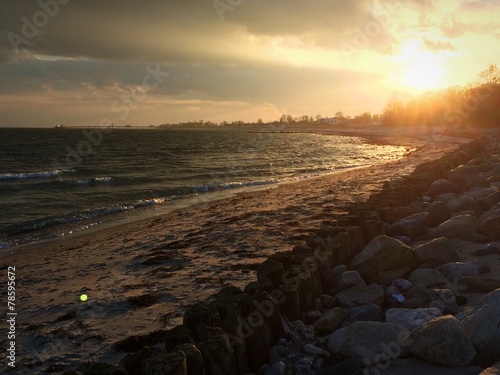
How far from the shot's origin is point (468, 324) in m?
4.41

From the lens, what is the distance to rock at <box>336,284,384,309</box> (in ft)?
18.8

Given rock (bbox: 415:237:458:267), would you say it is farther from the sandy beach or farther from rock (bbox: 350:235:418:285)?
the sandy beach

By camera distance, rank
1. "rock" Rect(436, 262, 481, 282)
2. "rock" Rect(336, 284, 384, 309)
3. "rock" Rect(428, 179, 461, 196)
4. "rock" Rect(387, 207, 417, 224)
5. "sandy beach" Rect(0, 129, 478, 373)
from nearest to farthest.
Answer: "rock" Rect(336, 284, 384, 309)
"sandy beach" Rect(0, 129, 478, 373)
"rock" Rect(436, 262, 481, 282)
"rock" Rect(387, 207, 417, 224)
"rock" Rect(428, 179, 461, 196)

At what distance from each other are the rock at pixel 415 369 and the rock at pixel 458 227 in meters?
4.84

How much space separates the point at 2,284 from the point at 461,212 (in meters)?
10.2

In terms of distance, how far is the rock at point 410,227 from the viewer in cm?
895

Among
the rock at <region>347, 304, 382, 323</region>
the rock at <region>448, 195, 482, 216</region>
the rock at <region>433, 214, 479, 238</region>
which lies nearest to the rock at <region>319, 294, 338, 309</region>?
the rock at <region>347, 304, 382, 323</region>

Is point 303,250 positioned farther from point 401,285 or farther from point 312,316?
A: point 401,285

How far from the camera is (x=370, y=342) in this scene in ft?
14.8

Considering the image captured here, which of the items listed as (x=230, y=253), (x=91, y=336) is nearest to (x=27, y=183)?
(x=230, y=253)

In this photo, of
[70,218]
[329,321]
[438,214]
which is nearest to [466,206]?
[438,214]

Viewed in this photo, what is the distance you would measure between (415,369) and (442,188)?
34.2ft

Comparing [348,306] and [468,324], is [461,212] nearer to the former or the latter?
[348,306]

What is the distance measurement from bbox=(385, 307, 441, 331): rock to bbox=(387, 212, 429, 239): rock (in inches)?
158
